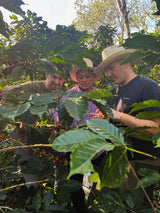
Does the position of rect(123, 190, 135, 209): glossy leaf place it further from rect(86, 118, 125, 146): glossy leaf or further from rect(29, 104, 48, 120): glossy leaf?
rect(29, 104, 48, 120): glossy leaf

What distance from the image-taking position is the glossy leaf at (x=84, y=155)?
0.37 m

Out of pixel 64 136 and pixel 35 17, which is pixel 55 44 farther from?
pixel 35 17

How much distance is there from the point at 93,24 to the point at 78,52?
21.0 meters

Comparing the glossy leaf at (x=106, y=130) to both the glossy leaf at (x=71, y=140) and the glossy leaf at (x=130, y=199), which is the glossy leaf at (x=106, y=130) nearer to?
the glossy leaf at (x=71, y=140)

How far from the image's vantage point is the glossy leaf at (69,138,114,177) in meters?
0.37

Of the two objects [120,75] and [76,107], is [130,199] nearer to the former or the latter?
[76,107]

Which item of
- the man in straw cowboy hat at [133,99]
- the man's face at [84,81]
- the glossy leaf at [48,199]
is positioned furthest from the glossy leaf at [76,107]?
the man's face at [84,81]

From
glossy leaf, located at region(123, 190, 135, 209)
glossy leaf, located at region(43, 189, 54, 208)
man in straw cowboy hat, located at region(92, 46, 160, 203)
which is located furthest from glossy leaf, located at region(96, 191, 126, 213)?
man in straw cowboy hat, located at region(92, 46, 160, 203)

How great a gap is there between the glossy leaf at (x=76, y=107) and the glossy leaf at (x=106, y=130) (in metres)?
0.07

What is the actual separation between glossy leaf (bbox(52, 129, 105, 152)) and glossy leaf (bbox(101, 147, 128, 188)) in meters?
0.07

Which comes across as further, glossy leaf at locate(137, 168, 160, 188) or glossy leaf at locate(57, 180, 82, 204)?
glossy leaf at locate(57, 180, 82, 204)

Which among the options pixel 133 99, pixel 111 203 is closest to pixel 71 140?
pixel 111 203

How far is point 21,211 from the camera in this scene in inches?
32.0

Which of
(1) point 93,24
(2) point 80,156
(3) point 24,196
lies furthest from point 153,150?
(1) point 93,24
